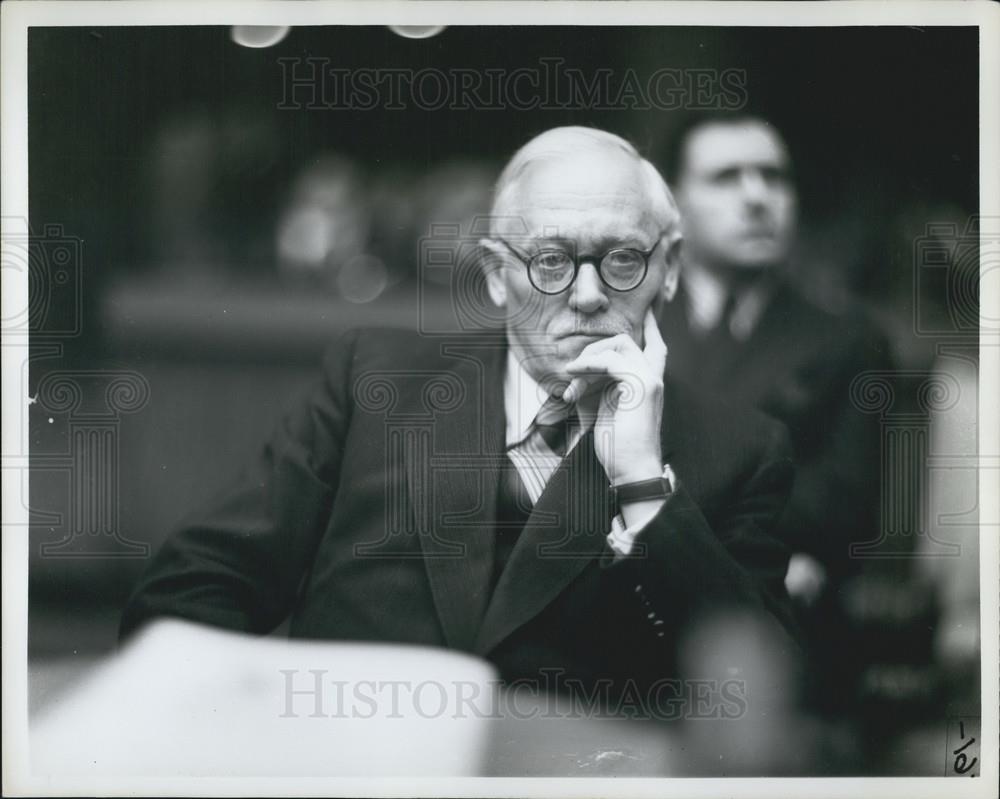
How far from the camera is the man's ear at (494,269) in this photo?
11.1ft

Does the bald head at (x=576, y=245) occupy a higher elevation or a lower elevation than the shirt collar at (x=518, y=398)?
higher

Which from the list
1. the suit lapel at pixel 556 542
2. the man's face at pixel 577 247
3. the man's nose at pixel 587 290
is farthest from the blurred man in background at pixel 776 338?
the suit lapel at pixel 556 542

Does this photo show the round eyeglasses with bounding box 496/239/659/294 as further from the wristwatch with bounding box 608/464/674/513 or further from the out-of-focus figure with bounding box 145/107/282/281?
the out-of-focus figure with bounding box 145/107/282/281

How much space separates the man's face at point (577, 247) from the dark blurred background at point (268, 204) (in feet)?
0.46

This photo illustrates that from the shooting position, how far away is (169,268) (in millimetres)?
3410

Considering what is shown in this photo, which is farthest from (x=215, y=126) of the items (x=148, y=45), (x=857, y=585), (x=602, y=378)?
(x=857, y=585)

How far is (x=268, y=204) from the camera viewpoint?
340 centimetres

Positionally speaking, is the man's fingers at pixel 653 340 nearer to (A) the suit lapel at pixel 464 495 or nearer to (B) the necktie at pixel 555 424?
(B) the necktie at pixel 555 424

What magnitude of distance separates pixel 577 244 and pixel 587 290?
14 cm

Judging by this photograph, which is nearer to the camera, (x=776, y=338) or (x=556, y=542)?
(x=556, y=542)

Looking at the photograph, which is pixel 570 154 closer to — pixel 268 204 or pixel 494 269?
pixel 494 269

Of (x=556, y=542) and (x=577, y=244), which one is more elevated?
(x=577, y=244)

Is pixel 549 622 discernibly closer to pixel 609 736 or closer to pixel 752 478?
pixel 609 736

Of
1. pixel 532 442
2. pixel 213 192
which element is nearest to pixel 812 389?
pixel 532 442
